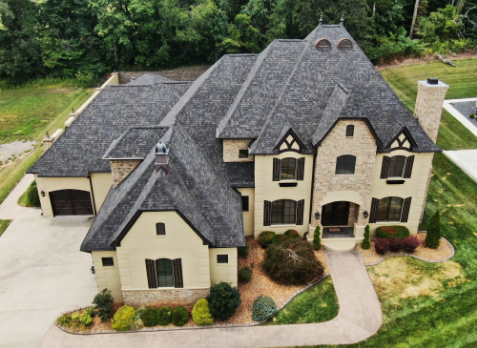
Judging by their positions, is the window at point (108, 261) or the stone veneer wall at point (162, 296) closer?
the window at point (108, 261)

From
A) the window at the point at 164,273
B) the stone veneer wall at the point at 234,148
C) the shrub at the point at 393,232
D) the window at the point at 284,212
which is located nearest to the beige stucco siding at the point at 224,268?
the window at the point at 164,273

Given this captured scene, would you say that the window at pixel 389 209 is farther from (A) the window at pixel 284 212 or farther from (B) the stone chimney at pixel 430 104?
(A) the window at pixel 284 212

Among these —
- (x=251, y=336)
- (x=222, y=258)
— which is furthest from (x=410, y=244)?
(x=222, y=258)

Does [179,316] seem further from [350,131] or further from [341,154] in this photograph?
[350,131]

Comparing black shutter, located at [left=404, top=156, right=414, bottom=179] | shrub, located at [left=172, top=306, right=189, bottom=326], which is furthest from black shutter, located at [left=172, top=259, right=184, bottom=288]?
black shutter, located at [left=404, top=156, right=414, bottom=179]

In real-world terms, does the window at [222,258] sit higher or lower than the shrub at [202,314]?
higher

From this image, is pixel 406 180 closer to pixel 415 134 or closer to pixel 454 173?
pixel 415 134
